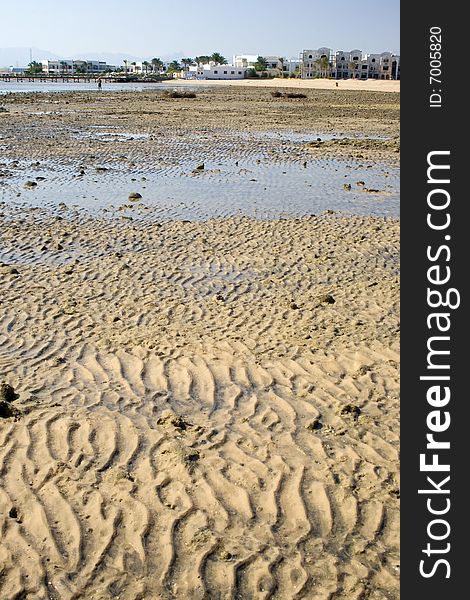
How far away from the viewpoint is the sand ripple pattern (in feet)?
14.2

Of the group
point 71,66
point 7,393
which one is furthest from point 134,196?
point 71,66

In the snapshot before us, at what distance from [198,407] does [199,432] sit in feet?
1.67

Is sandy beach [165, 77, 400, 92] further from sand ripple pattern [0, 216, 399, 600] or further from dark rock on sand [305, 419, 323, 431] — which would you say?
dark rock on sand [305, 419, 323, 431]

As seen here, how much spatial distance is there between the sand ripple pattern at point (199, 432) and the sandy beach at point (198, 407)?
18 mm

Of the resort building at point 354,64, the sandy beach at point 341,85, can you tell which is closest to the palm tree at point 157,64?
the resort building at point 354,64

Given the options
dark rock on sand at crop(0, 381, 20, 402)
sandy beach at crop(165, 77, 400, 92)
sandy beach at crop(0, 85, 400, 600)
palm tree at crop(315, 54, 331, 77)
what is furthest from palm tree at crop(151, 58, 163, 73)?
dark rock on sand at crop(0, 381, 20, 402)

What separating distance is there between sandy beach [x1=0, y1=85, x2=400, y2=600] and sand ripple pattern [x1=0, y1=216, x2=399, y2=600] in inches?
0.7

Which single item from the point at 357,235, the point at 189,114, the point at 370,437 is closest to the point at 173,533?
the point at 370,437

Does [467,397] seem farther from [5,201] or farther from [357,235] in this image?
[5,201]

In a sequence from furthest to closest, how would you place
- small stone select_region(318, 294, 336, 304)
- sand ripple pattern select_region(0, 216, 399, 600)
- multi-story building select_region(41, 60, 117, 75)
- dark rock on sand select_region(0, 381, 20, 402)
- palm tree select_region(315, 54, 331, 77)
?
multi-story building select_region(41, 60, 117, 75) → palm tree select_region(315, 54, 331, 77) → small stone select_region(318, 294, 336, 304) → dark rock on sand select_region(0, 381, 20, 402) → sand ripple pattern select_region(0, 216, 399, 600)

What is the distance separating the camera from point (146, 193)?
53.5 ft

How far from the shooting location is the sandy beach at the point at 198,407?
4.36 meters

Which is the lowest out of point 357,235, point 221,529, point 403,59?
point 221,529

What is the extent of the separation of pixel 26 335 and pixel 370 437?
13.6ft
